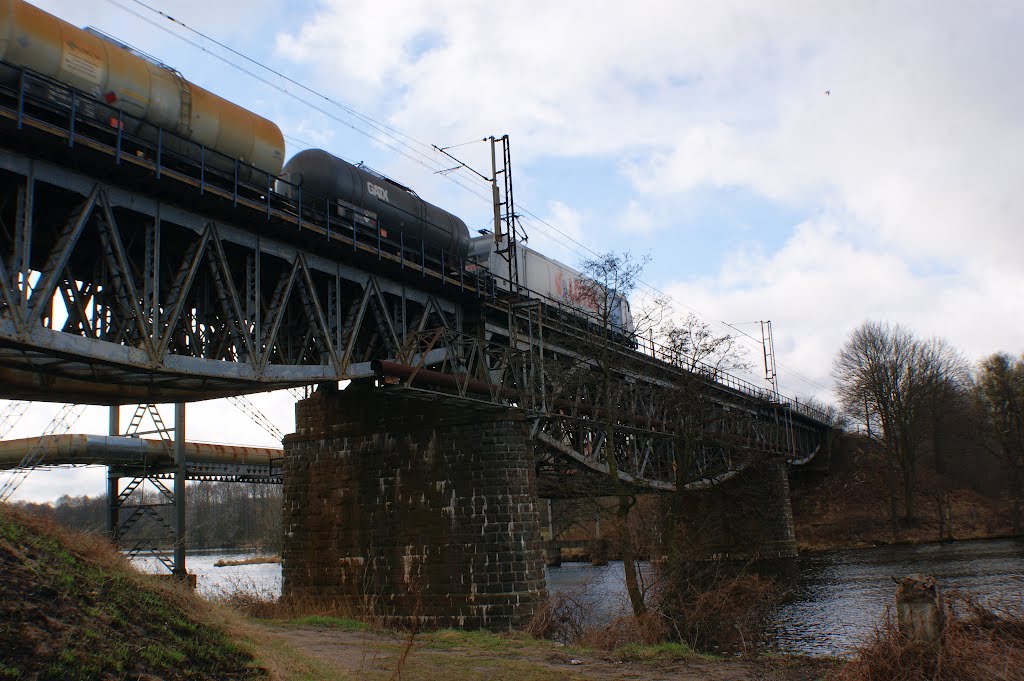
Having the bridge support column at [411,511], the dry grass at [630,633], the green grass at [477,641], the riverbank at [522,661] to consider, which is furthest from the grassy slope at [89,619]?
the bridge support column at [411,511]

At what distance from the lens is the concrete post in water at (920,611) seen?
9406 millimetres

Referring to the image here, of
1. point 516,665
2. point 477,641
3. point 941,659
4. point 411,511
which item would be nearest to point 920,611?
point 941,659

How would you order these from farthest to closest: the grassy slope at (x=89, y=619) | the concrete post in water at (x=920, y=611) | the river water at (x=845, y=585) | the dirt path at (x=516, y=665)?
the river water at (x=845, y=585)
the dirt path at (x=516, y=665)
the concrete post in water at (x=920, y=611)
the grassy slope at (x=89, y=619)

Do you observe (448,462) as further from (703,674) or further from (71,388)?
(703,674)

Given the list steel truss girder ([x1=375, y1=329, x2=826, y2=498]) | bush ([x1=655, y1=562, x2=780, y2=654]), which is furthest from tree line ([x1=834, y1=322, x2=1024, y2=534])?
bush ([x1=655, y1=562, x2=780, y2=654])

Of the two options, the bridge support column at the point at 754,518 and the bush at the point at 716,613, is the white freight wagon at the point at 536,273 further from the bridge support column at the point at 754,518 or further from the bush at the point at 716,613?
the bridge support column at the point at 754,518

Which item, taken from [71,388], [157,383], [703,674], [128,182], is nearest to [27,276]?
[128,182]

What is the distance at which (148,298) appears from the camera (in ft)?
50.1

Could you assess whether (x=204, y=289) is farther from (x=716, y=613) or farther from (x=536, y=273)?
(x=536, y=273)

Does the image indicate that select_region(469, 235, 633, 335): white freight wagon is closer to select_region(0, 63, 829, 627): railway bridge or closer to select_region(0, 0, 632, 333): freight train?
select_region(0, 63, 829, 627): railway bridge

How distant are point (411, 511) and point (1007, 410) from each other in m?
58.5

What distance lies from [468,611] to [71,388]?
11.4 m

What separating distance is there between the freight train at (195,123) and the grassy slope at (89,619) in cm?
899

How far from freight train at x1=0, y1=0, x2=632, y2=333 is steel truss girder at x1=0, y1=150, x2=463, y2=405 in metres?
1.58
